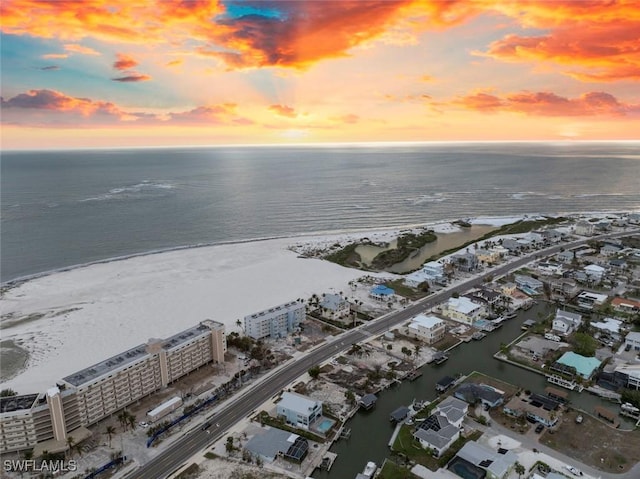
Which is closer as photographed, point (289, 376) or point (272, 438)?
point (272, 438)

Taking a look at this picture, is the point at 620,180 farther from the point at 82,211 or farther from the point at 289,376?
the point at 82,211

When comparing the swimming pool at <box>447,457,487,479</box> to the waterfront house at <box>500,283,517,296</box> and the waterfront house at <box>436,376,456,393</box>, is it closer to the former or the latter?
the waterfront house at <box>436,376,456,393</box>

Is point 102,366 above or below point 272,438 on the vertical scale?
above

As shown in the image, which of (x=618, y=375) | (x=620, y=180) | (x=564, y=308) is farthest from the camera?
(x=620, y=180)

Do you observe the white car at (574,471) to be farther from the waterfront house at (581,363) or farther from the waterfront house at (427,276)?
the waterfront house at (427,276)

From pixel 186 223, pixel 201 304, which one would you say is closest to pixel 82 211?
pixel 186 223

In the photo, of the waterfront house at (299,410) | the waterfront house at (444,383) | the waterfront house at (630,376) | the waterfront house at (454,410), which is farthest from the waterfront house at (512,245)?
the waterfront house at (299,410)

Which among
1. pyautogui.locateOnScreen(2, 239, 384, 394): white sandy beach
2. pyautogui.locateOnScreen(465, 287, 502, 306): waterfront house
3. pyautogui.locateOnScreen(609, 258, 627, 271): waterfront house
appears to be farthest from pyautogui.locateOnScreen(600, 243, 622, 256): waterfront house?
pyautogui.locateOnScreen(2, 239, 384, 394): white sandy beach
